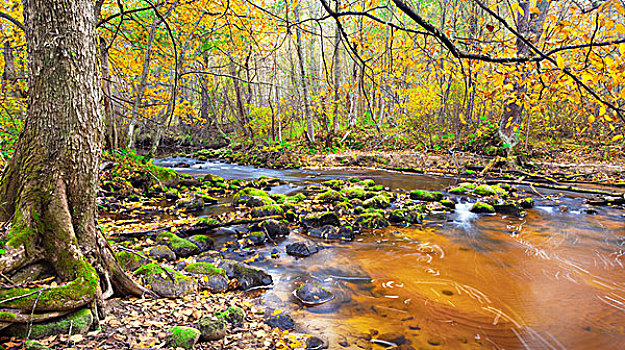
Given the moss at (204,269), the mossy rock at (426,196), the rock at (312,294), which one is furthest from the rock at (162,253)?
the mossy rock at (426,196)

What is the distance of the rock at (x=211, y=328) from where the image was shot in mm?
2754

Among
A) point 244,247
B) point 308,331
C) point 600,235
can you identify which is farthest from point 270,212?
point 600,235

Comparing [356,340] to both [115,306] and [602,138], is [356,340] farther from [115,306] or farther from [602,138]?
[602,138]

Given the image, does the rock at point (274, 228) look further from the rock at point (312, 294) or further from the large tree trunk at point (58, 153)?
the large tree trunk at point (58, 153)

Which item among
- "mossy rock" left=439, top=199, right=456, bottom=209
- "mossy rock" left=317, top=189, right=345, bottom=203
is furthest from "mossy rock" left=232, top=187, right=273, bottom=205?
"mossy rock" left=439, top=199, right=456, bottom=209

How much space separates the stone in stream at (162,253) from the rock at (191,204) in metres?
3.14

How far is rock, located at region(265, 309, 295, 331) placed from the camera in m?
3.30

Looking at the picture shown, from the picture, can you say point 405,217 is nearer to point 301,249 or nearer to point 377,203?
point 377,203

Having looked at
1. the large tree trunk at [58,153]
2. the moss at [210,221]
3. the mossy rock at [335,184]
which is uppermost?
the large tree trunk at [58,153]

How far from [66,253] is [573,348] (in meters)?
4.92

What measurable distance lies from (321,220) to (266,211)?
133 cm

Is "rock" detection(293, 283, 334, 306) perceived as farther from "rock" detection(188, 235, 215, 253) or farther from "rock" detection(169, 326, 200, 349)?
"rock" detection(188, 235, 215, 253)

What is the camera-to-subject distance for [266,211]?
723 centimetres

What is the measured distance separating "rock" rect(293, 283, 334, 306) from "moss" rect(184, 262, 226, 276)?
1.06 m
